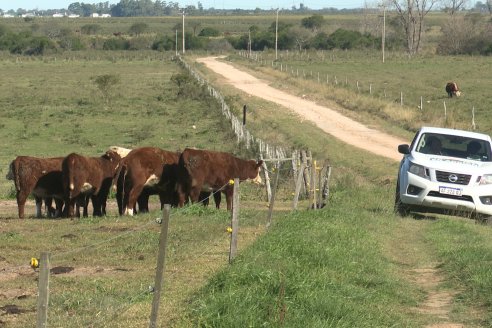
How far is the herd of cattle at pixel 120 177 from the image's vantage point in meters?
19.1

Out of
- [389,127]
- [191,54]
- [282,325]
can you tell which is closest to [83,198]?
[282,325]

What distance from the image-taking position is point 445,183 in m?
18.3

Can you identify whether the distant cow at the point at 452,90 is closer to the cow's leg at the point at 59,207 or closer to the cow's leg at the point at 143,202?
the cow's leg at the point at 143,202

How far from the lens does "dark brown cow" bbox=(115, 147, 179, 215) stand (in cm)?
1927

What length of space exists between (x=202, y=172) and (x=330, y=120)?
25.1m

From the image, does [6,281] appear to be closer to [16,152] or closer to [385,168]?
[385,168]

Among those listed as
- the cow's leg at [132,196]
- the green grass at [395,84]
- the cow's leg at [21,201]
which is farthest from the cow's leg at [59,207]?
the green grass at [395,84]

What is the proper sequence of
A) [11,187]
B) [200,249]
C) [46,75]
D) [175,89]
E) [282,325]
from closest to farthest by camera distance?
[282,325] → [200,249] → [11,187] → [175,89] → [46,75]

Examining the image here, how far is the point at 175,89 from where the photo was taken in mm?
63062

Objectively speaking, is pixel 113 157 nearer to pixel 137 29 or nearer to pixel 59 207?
pixel 59 207

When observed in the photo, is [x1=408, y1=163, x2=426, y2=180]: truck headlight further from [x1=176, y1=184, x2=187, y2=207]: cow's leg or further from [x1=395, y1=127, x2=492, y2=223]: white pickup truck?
[x1=176, y1=184, x2=187, y2=207]: cow's leg

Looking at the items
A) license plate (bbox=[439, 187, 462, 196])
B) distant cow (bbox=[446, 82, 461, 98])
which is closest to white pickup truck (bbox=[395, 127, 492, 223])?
license plate (bbox=[439, 187, 462, 196])

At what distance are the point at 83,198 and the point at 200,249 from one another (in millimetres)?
6490

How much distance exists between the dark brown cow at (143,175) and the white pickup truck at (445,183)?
173 inches
